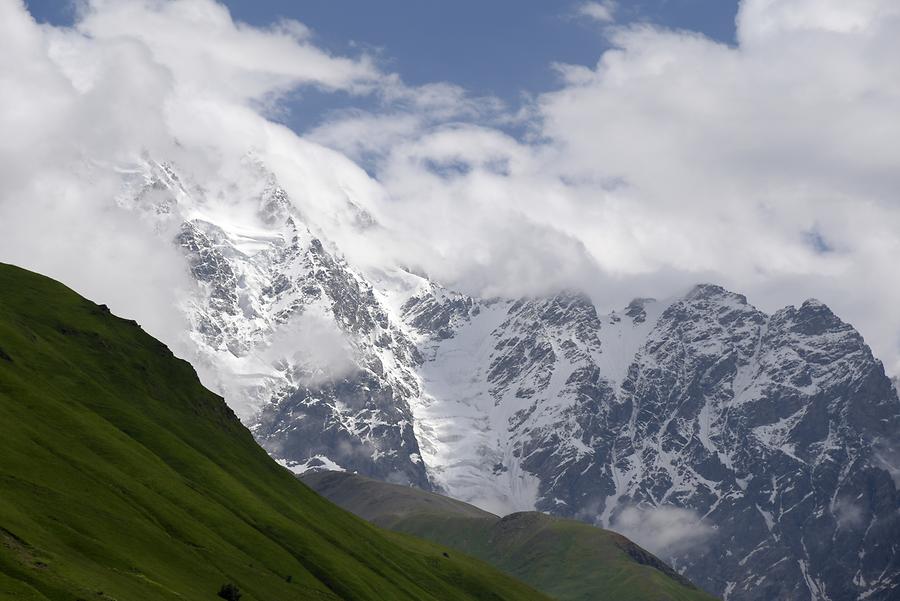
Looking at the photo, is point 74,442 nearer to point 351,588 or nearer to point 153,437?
point 153,437

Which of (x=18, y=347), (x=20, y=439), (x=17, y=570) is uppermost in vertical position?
(x=18, y=347)

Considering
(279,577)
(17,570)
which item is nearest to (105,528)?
(17,570)

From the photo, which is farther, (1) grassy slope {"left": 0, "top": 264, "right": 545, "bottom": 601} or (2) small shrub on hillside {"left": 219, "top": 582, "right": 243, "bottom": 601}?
(2) small shrub on hillside {"left": 219, "top": 582, "right": 243, "bottom": 601}

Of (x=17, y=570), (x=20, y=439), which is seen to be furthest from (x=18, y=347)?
(x=17, y=570)

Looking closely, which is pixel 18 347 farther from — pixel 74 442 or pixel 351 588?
pixel 351 588

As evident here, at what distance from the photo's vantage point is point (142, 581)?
12312 cm

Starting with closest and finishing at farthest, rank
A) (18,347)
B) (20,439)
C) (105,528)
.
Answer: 1. (105,528)
2. (20,439)
3. (18,347)

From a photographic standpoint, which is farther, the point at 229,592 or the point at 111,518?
the point at 229,592

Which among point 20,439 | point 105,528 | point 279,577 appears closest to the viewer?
point 105,528

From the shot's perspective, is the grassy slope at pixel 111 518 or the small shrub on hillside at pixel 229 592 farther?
the small shrub on hillside at pixel 229 592

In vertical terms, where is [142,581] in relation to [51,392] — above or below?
below

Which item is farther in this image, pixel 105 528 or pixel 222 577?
pixel 222 577

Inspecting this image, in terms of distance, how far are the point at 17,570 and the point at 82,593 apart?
540 cm

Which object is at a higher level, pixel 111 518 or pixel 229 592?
pixel 111 518
